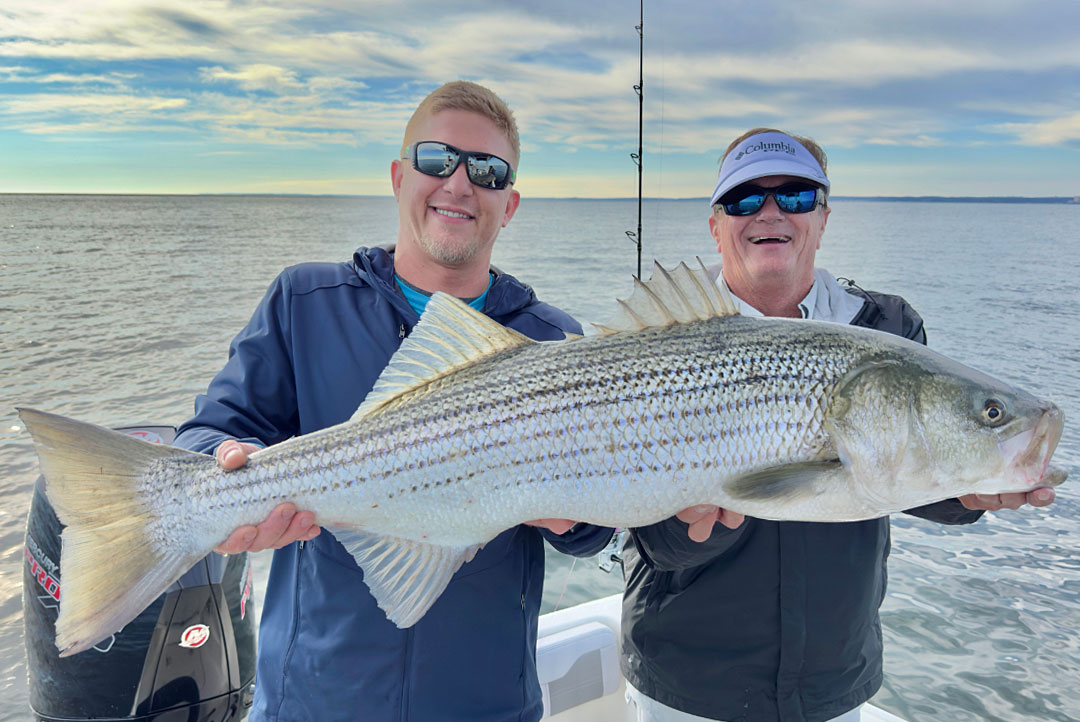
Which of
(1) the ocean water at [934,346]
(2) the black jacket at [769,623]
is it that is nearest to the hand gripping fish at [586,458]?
(2) the black jacket at [769,623]

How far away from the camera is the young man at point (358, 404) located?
2.56 m

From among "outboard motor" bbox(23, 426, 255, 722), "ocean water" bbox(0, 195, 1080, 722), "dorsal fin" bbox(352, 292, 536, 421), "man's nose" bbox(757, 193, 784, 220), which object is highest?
"man's nose" bbox(757, 193, 784, 220)

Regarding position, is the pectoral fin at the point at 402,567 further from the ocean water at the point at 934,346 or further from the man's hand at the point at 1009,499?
the ocean water at the point at 934,346

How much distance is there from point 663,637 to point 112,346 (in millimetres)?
19758

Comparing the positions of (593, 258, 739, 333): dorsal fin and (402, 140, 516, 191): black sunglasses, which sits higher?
(402, 140, 516, 191): black sunglasses

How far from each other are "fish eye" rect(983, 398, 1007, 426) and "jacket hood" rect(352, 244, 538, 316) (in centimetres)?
195

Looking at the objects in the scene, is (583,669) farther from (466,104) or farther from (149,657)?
(466,104)

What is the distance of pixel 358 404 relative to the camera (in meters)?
2.88

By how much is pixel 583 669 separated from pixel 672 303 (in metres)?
2.88

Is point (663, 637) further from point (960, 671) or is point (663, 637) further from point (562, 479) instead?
point (960, 671)

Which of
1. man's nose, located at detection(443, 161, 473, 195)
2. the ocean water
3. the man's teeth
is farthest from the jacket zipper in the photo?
the ocean water

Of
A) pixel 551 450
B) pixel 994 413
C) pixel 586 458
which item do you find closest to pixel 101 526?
pixel 551 450

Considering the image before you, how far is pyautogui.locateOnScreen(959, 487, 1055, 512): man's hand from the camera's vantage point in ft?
7.84

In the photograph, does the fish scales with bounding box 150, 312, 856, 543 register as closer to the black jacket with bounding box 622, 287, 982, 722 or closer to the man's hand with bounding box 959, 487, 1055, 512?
the black jacket with bounding box 622, 287, 982, 722
